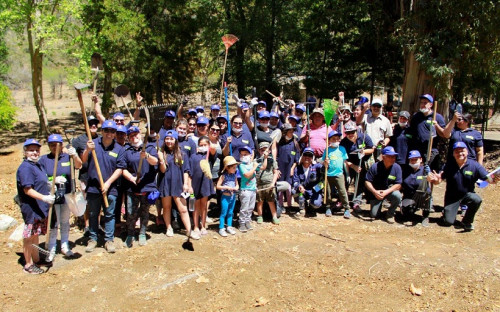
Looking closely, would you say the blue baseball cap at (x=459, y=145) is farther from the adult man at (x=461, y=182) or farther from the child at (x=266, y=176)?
the child at (x=266, y=176)

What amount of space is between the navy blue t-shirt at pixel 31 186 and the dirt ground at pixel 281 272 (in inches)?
34.6

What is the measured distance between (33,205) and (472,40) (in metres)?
10.3

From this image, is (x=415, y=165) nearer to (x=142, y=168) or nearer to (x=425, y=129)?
(x=425, y=129)

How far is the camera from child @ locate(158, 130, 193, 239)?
6.55 meters

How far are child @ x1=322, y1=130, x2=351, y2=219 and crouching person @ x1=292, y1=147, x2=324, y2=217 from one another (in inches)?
8.0

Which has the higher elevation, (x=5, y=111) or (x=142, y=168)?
(x=5, y=111)

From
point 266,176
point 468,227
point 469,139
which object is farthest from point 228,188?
point 469,139

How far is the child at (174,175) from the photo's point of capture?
21.5 ft

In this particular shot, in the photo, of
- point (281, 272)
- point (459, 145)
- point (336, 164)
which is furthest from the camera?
point (336, 164)

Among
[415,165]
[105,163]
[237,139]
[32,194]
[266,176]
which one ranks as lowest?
[266,176]

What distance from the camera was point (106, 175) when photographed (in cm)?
628

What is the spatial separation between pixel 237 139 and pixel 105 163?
7.69 ft

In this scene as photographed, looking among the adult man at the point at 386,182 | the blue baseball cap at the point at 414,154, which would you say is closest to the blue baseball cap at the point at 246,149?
the adult man at the point at 386,182

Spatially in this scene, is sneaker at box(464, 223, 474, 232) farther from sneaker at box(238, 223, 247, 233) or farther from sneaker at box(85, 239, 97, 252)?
sneaker at box(85, 239, 97, 252)
